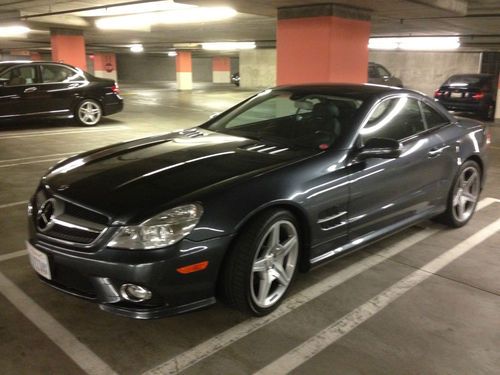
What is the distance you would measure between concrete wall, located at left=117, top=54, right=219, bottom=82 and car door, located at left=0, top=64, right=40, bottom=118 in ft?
116

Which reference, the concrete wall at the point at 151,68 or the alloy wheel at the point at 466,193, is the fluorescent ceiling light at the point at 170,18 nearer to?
the alloy wheel at the point at 466,193

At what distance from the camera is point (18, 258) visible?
12.3 ft

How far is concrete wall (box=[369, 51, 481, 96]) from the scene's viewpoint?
26828mm

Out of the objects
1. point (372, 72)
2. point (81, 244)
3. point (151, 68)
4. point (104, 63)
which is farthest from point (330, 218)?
point (151, 68)

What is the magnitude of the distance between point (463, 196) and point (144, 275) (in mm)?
3405

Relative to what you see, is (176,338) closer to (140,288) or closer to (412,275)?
(140,288)

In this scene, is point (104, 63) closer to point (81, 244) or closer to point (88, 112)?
point (88, 112)

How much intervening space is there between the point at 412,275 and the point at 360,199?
0.77m

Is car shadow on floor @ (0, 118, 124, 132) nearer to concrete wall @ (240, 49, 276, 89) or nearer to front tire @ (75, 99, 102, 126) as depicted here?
front tire @ (75, 99, 102, 126)

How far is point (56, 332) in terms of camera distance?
2.74 meters

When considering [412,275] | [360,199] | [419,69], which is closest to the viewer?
[360,199]

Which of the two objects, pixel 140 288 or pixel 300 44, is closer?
pixel 140 288

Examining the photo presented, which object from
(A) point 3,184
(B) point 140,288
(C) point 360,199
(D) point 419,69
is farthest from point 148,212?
(D) point 419,69

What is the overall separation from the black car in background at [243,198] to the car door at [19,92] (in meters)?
7.19
